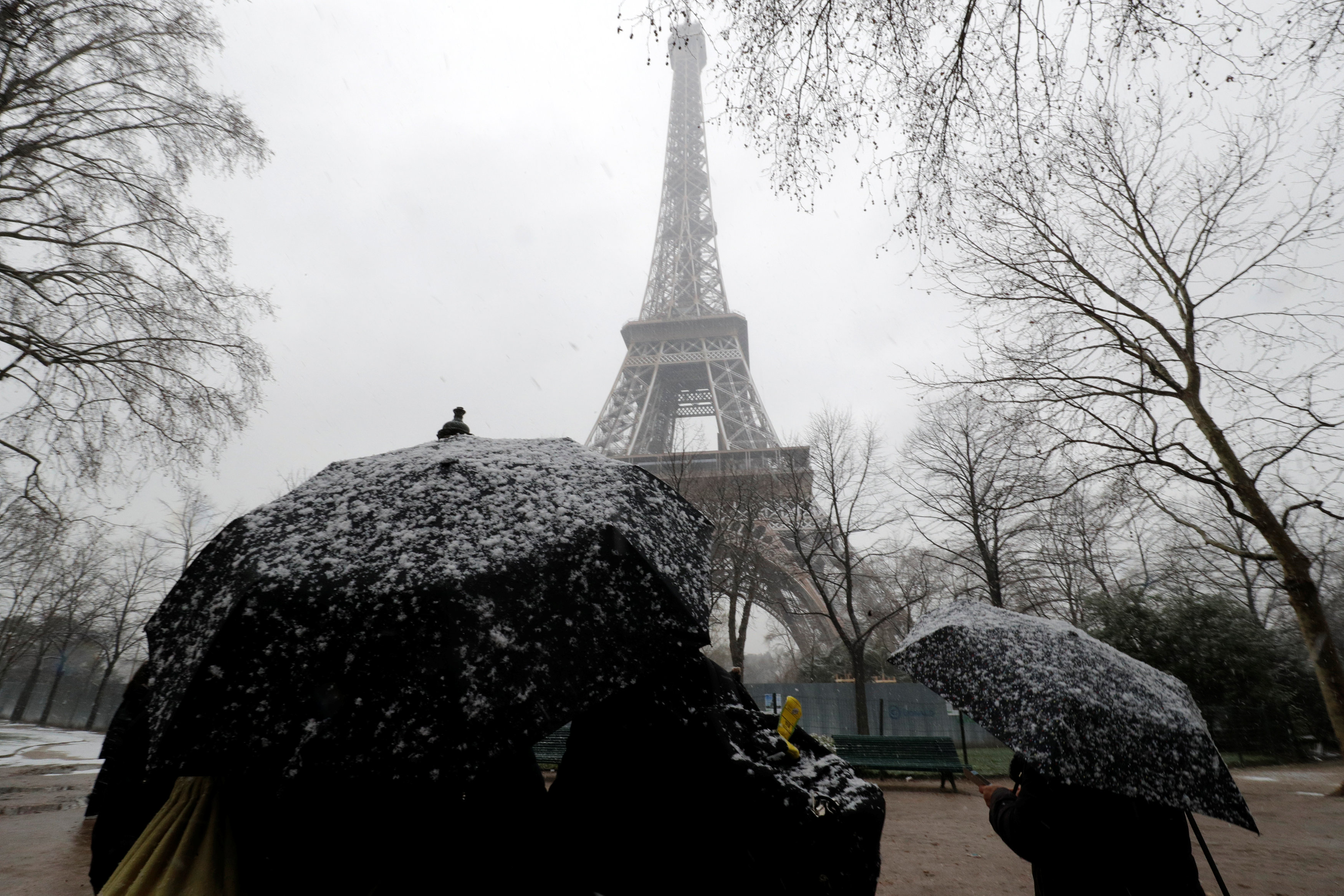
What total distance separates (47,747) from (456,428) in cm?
2244

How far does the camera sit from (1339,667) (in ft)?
26.4

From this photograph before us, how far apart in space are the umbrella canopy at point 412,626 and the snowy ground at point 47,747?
10671mm

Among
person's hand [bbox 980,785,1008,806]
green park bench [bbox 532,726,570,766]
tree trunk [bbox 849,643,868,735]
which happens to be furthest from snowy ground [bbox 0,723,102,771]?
tree trunk [bbox 849,643,868,735]

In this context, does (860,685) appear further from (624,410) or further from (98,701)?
(98,701)

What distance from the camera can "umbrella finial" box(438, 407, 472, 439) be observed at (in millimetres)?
2357

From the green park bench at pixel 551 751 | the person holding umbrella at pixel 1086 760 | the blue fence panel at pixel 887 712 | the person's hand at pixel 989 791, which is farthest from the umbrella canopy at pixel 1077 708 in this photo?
the blue fence panel at pixel 887 712

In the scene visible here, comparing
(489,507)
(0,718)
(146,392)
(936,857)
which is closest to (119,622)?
(0,718)

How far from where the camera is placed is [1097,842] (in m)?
2.39

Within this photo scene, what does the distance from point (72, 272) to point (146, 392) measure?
171cm

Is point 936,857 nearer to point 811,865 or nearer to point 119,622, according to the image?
point 811,865

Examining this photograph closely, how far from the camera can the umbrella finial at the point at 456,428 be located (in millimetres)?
2357

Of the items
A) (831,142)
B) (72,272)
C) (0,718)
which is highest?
(72,272)

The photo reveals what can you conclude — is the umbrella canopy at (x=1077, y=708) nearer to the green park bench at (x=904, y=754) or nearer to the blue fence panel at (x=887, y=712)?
the green park bench at (x=904, y=754)

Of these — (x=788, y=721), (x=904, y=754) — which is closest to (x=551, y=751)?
(x=904, y=754)
